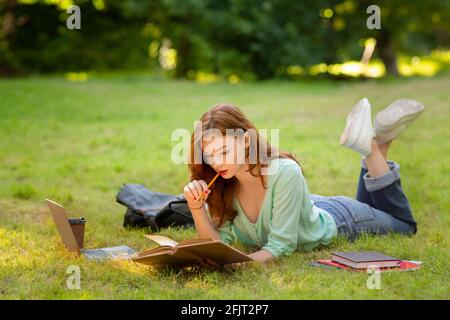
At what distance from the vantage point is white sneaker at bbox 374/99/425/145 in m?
4.39

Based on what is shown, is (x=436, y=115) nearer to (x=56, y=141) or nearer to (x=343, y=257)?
(x=56, y=141)

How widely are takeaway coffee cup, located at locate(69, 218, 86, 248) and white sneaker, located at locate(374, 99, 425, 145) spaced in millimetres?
1802

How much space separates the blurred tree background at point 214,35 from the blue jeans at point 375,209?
13.3 metres

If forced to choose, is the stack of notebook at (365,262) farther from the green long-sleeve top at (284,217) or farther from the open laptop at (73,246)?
the open laptop at (73,246)

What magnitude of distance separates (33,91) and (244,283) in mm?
10125

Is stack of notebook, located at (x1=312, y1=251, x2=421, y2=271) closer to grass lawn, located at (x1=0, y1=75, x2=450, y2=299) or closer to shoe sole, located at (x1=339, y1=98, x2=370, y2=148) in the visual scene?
grass lawn, located at (x1=0, y1=75, x2=450, y2=299)

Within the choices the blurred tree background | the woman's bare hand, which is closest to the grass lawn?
the woman's bare hand

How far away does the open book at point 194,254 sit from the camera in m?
3.39

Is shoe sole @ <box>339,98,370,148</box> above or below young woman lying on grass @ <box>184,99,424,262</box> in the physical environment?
above

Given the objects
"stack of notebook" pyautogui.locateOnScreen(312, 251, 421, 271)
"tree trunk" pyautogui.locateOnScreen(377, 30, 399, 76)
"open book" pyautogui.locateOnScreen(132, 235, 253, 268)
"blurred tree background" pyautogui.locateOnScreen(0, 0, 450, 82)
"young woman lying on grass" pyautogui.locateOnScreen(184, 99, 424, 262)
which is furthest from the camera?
"tree trunk" pyautogui.locateOnScreen(377, 30, 399, 76)

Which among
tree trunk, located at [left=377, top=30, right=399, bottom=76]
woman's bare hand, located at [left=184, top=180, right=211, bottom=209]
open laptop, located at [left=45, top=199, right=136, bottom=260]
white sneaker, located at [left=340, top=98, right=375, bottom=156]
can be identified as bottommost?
open laptop, located at [left=45, top=199, right=136, bottom=260]

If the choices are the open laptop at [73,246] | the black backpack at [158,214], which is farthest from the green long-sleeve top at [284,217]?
the black backpack at [158,214]

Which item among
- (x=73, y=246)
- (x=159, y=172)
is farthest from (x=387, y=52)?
(x=73, y=246)

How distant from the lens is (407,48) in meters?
21.9
